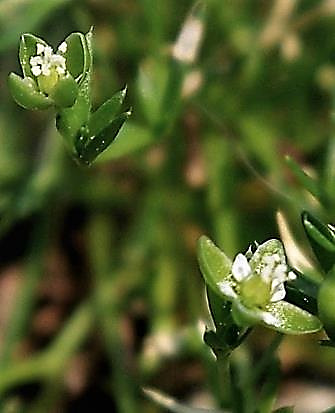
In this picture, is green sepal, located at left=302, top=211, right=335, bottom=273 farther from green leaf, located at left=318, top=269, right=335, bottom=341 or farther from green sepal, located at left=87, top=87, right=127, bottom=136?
green sepal, located at left=87, top=87, right=127, bottom=136

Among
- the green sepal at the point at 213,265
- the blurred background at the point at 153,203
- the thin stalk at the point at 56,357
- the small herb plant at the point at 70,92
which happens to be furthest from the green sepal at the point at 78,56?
the thin stalk at the point at 56,357

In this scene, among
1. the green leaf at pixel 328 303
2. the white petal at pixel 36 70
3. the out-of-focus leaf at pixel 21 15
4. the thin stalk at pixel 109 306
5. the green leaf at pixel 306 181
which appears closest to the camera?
the green leaf at pixel 328 303

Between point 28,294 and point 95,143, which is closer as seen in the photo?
point 95,143

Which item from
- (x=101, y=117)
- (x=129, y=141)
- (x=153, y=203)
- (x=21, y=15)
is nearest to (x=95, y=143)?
(x=101, y=117)

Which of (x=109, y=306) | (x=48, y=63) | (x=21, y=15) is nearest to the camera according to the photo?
(x=48, y=63)

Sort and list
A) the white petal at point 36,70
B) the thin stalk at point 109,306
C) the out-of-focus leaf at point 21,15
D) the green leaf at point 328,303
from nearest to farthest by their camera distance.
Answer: the green leaf at point 328,303, the white petal at point 36,70, the out-of-focus leaf at point 21,15, the thin stalk at point 109,306

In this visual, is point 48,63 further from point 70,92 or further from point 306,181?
point 306,181

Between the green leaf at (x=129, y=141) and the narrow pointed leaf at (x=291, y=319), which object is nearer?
the narrow pointed leaf at (x=291, y=319)

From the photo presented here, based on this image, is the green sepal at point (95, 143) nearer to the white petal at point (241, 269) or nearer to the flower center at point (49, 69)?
the flower center at point (49, 69)
